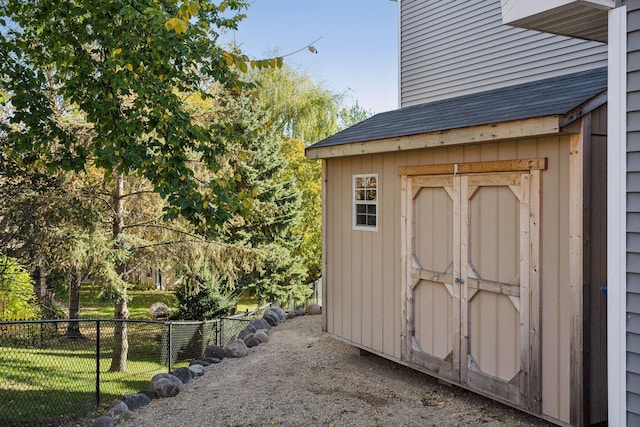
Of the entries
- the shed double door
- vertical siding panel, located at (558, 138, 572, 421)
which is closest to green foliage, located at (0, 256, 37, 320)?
the shed double door

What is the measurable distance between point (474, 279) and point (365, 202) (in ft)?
6.72

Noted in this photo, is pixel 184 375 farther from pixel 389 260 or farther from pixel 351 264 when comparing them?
pixel 389 260

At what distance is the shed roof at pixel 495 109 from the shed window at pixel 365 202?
520 millimetres

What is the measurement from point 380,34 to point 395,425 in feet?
114

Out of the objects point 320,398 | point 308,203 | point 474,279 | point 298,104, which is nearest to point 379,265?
point 474,279

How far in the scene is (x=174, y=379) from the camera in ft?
22.3

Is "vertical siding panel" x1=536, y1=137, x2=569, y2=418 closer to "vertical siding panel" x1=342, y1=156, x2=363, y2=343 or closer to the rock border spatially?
"vertical siding panel" x1=342, y1=156, x2=363, y2=343

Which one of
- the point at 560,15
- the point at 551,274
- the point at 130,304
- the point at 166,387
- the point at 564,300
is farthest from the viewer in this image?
the point at 130,304

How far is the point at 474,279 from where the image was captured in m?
5.47

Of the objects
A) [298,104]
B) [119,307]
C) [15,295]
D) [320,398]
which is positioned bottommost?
[119,307]

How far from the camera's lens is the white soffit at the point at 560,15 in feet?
12.1

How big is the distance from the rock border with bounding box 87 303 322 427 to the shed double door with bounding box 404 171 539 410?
2.77 m

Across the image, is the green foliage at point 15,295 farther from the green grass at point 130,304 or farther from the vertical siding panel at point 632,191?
the vertical siding panel at point 632,191

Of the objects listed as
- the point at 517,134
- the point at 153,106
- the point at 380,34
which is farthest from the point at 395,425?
the point at 380,34
